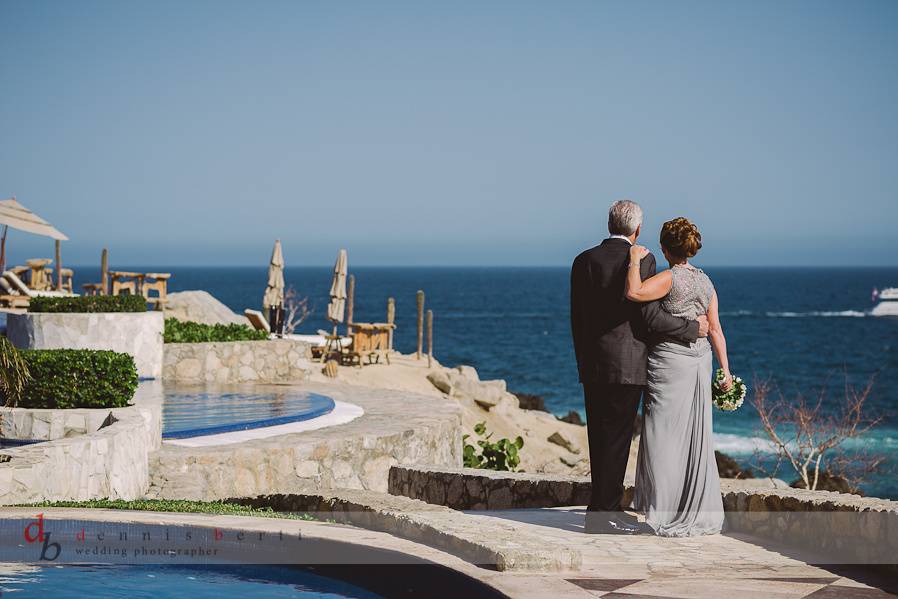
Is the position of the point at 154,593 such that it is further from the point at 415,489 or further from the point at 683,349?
the point at 415,489

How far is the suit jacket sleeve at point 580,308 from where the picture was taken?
702 centimetres

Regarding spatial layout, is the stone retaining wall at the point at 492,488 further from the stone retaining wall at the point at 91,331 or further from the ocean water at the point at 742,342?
the ocean water at the point at 742,342

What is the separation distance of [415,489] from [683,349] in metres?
4.37

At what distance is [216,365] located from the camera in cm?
1697

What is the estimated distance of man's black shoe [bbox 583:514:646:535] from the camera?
7020 mm

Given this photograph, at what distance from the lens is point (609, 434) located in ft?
23.0

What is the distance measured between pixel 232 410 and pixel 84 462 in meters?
5.03

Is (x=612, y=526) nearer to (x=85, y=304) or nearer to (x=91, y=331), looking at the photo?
(x=91, y=331)

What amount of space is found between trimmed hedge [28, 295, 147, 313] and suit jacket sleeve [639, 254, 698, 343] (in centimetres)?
1108

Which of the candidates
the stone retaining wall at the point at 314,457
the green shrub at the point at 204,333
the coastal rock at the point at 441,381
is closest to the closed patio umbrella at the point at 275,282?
the coastal rock at the point at 441,381

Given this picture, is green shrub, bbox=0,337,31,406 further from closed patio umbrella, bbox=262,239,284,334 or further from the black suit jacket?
closed patio umbrella, bbox=262,239,284,334

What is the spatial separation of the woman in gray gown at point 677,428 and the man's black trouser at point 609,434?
13 centimetres

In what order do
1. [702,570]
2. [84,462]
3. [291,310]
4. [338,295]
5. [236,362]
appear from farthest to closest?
[291,310] → [338,295] → [236,362] → [84,462] → [702,570]

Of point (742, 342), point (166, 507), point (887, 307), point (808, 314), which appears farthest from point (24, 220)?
point (887, 307)
